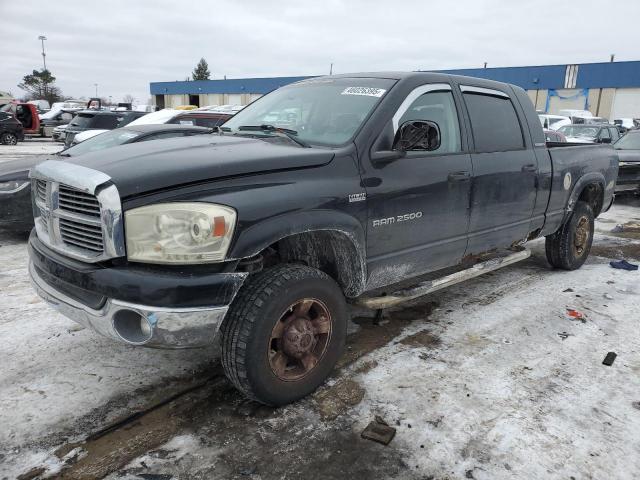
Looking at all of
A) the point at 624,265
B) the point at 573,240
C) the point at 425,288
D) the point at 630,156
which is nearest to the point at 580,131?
the point at 630,156

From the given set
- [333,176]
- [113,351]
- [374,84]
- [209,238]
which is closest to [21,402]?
[113,351]

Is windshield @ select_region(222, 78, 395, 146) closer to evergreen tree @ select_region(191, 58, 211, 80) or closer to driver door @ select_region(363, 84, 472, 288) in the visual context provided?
driver door @ select_region(363, 84, 472, 288)

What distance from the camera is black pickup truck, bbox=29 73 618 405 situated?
248 centimetres

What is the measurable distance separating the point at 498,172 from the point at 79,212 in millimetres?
3113

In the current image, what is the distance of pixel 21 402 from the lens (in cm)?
296

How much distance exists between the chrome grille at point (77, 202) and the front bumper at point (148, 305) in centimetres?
28

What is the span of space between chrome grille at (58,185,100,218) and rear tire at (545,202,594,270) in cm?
478

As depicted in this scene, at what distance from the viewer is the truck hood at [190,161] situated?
2.52 meters

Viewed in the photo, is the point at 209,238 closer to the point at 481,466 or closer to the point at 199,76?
the point at 481,466

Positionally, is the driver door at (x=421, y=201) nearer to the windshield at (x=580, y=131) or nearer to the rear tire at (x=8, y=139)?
the windshield at (x=580, y=131)

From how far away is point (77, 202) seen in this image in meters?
2.66

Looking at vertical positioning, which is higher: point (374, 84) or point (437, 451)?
point (374, 84)

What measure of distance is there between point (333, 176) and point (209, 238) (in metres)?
0.89

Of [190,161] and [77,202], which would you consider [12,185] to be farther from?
[190,161]
